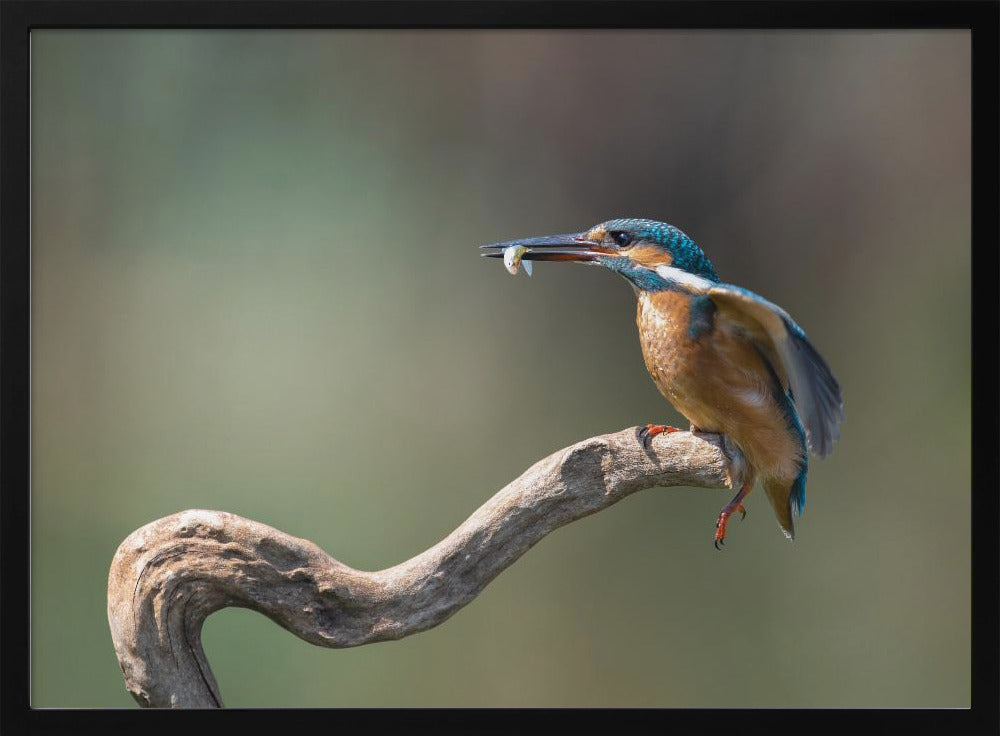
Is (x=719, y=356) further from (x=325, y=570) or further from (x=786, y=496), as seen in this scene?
(x=325, y=570)

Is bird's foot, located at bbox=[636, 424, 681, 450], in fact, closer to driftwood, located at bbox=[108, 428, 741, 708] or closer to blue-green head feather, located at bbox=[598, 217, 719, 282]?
driftwood, located at bbox=[108, 428, 741, 708]

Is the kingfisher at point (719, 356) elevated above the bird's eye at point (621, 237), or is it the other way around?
the bird's eye at point (621, 237)

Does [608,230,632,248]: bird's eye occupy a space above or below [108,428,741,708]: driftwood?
above

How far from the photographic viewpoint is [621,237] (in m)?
1.73

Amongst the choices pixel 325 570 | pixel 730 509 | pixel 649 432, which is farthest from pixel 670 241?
pixel 325 570

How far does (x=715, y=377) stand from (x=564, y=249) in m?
0.32

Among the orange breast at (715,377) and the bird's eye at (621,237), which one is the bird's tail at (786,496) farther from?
the bird's eye at (621,237)

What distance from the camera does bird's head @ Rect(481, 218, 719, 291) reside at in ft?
5.57

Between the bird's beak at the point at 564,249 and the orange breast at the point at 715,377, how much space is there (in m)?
0.11

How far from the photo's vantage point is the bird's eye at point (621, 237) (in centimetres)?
173

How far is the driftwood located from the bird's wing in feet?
0.46

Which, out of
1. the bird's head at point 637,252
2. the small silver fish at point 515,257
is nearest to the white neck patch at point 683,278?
the bird's head at point 637,252

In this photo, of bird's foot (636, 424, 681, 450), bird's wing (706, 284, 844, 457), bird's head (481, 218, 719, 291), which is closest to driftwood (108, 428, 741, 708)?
bird's foot (636, 424, 681, 450)
